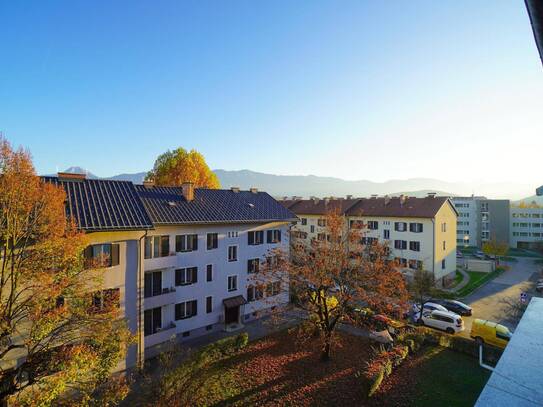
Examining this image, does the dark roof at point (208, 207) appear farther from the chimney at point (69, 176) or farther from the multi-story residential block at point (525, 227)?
the multi-story residential block at point (525, 227)

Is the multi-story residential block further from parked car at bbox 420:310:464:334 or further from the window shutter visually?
the window shutter

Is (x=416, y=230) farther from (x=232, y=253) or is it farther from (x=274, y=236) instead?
(x=232, y=253)

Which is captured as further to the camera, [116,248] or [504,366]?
[116,248]

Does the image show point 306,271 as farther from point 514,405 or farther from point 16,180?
point 514,405

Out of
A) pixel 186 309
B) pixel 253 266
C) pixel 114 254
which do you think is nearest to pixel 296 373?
pixel 186 309

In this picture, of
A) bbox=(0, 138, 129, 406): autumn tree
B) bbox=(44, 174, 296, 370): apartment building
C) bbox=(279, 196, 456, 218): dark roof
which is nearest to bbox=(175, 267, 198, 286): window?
bbox=(44, 174, 296, 370): apartment building

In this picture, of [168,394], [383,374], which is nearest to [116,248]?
[168,394]

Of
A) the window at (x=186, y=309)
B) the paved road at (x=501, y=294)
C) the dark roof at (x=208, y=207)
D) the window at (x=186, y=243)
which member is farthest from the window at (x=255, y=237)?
the paved road at (x=501, y=294)
